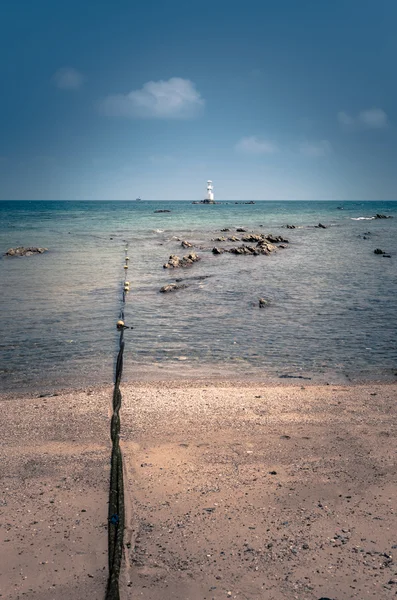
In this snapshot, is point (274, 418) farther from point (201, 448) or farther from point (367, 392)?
point (367, 392)

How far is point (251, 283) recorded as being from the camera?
20.0m

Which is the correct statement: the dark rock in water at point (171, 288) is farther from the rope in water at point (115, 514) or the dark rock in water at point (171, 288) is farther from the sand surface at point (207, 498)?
the rope in water at point (115, 514)

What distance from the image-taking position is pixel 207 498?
4.89m

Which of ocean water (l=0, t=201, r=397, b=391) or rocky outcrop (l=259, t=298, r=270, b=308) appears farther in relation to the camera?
rocky outcrop (l=259, t=298, r=270, b=308)

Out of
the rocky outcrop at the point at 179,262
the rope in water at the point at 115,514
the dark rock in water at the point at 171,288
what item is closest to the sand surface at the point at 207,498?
the rope in water at the point at 115,514

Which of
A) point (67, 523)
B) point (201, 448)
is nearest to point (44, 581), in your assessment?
point (67, 523)

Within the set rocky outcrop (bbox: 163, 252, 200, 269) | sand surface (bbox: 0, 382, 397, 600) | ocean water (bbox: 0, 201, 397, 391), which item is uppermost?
rocky outcrop (bbox: 163, 252, 200, 269)

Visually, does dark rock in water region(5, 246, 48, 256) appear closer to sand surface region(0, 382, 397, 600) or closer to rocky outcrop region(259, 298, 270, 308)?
rocky outcrop region(259, 298, 270, 308)

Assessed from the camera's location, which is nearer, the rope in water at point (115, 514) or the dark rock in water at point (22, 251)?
the rope in water at point (115, 514)

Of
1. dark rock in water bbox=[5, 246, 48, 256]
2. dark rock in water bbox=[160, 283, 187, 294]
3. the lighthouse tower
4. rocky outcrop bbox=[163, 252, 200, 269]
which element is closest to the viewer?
dark rock in water bbox=[160, 283, 187, 294]

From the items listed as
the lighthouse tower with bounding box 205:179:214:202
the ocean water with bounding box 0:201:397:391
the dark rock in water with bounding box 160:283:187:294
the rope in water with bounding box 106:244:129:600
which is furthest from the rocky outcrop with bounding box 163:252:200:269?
the lighthouse tower with bounding box 205:179:214:202

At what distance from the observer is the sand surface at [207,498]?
3834 millimetres

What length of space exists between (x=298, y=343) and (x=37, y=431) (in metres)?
7.18

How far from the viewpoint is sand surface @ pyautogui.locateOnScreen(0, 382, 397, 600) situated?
12.6ft
